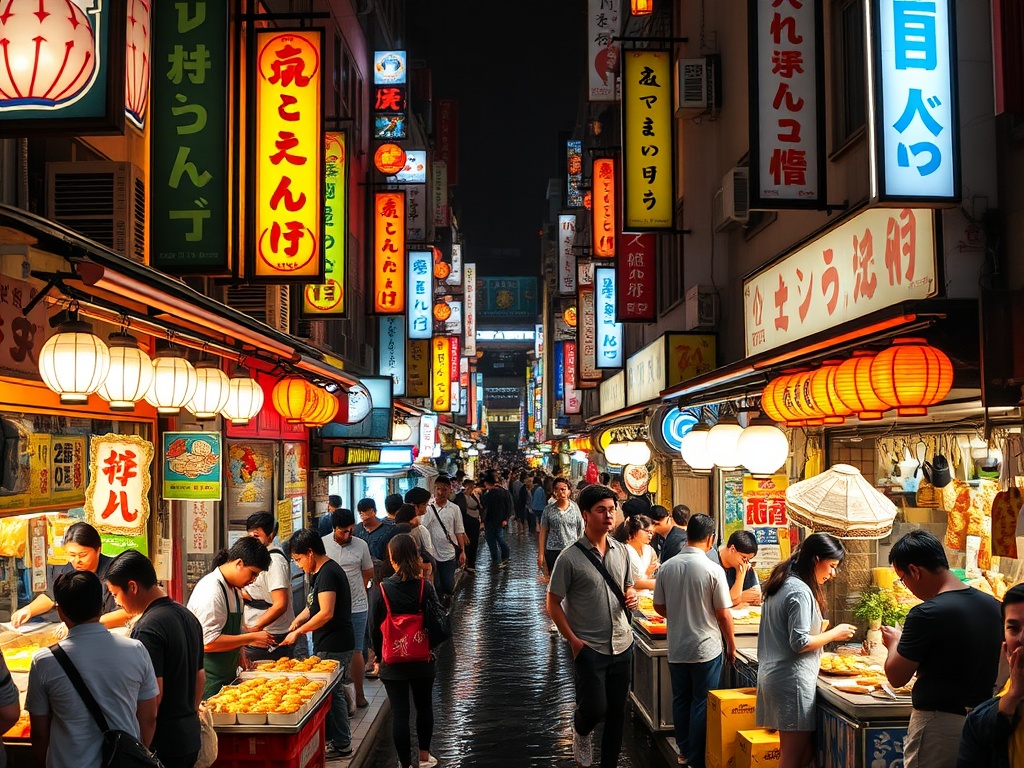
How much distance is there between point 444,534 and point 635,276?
5.62m

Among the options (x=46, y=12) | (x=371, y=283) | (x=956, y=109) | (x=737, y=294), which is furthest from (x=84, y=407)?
(x=371, y=283)

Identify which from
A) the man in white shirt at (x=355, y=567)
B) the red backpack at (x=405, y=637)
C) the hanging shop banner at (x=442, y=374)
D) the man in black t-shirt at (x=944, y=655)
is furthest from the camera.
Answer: the hanging shop banner at (x=442, y=374)

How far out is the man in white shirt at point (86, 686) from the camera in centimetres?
505

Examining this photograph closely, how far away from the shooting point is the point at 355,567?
11211 mm

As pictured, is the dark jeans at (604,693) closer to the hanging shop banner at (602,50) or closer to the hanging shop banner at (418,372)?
the hanging shop banner at (602,50)

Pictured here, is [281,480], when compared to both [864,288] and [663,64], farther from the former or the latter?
[864,288]

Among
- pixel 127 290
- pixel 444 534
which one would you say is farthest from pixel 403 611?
pixel 444 534

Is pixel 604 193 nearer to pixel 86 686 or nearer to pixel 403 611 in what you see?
pixel 403 611

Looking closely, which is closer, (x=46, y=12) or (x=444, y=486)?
(x=46, y=12)

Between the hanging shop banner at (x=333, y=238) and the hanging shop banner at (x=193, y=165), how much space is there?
16.2 feet

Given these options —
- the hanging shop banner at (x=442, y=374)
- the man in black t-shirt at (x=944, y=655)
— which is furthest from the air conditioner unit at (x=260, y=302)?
the hanging shop banner at (x=442, y=374)

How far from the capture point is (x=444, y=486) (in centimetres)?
1712

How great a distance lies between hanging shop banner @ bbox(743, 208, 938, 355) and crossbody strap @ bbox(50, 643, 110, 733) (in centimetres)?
522

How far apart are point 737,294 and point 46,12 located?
1019 centimetres
